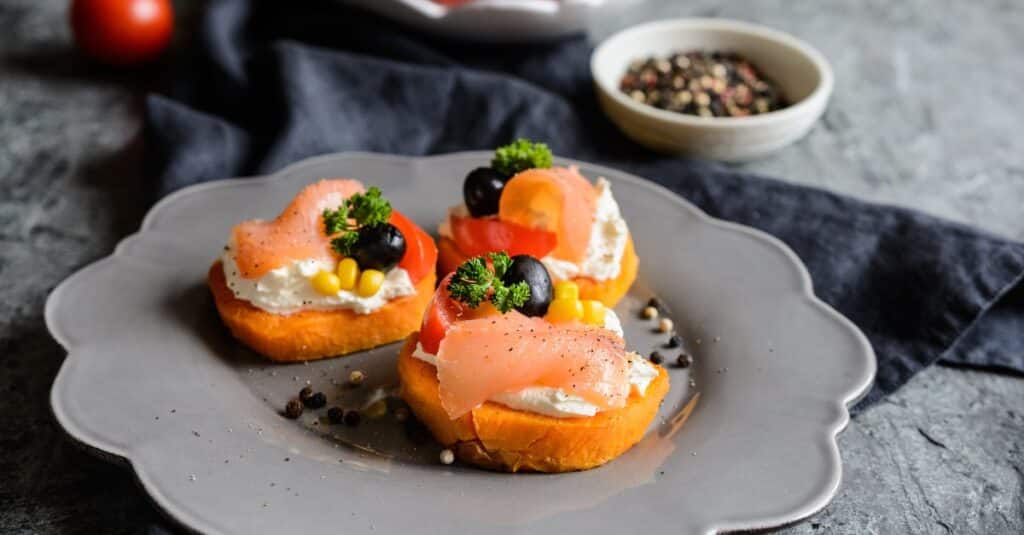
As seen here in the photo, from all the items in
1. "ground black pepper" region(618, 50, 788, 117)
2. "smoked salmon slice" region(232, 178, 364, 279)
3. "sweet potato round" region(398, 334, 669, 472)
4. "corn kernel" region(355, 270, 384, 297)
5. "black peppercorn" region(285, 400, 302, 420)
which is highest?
"smoked salmon slice" region(232, 178, 364, 279)

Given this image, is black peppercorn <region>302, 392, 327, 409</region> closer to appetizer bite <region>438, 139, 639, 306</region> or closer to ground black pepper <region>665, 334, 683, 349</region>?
appetizer bite <region>438, 139, 639, 306</region>

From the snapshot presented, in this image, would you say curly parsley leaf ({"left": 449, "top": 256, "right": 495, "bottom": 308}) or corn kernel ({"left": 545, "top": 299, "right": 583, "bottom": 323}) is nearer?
curly parsley leaf ({"left": 449, "top": 256, "right": 495, "bottom": 308})

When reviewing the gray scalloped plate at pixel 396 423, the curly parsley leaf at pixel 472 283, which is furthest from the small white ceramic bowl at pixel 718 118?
the curly parsley leaf at pixel 472 283

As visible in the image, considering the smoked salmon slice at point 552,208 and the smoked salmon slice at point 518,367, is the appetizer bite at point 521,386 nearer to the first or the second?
the smoked salmon slice at point 518,367

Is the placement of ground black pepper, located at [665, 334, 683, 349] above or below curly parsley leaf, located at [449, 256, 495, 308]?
below

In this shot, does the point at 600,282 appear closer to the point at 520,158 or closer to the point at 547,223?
the point at 547,223

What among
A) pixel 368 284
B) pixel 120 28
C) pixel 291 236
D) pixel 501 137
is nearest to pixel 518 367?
pixel 368 284

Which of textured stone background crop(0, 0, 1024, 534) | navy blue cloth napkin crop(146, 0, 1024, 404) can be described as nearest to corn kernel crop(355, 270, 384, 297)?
textured stone background crop(0, 0, 1024, 534)
